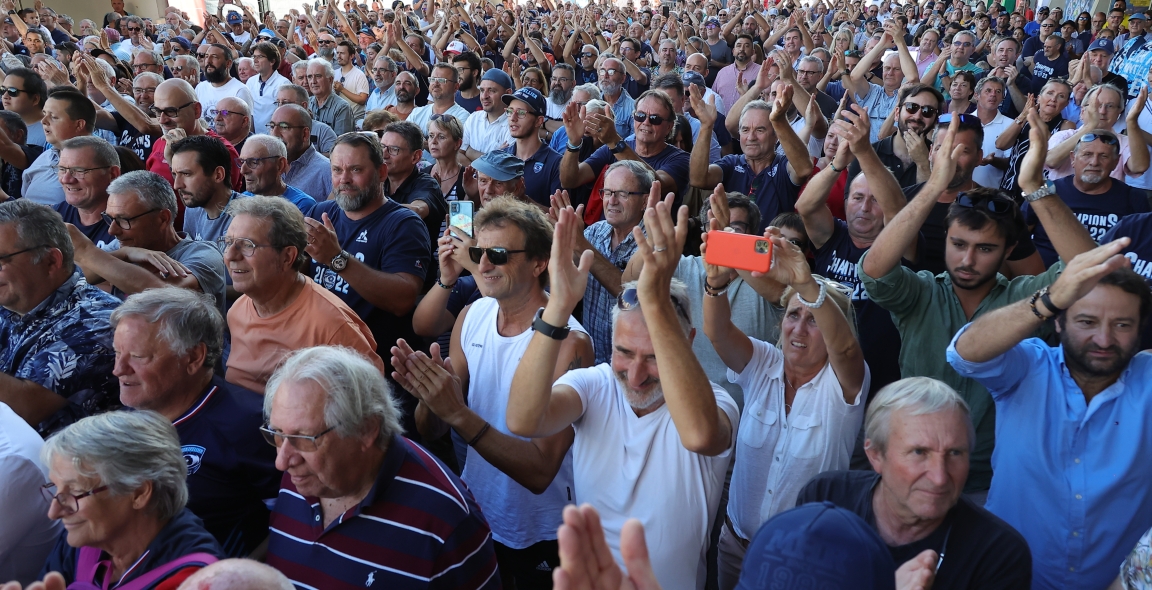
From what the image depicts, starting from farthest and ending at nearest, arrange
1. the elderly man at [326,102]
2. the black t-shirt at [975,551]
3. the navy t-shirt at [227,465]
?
the elderly man at [326,102], the navy t-shirt at [227,465], the black t-shirt at [975,551]

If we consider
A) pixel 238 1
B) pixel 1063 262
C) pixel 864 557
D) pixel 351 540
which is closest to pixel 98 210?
pixel 351 540

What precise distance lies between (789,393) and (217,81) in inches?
264

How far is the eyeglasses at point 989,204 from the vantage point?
289 centimetres

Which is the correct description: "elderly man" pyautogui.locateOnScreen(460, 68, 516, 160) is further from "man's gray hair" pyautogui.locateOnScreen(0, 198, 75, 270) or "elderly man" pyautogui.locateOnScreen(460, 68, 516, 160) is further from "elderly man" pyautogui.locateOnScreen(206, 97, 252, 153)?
"man's gray hair" pyautogui.locateOnScreen(0, 198, 75, 270)

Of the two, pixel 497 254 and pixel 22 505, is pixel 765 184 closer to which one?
pixel 497 254

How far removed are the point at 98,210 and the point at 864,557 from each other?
397 centimetres

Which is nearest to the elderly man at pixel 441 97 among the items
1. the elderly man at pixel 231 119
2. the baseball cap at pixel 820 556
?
the elderly man at pixel 231 119

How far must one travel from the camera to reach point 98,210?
4.01m

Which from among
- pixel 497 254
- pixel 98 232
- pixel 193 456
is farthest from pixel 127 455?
pixel 98 232

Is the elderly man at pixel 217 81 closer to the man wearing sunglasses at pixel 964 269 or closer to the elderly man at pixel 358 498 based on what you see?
the elderly man at pixel 358 498

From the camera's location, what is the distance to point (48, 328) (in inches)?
109

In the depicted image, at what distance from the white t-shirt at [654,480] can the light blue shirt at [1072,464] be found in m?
0.83

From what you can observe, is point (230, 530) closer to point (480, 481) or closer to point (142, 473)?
point (142, 473)

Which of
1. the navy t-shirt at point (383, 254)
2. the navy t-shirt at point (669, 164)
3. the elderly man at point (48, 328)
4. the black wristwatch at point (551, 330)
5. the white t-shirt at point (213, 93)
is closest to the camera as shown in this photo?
the black wristwatch at point (551, 330)
